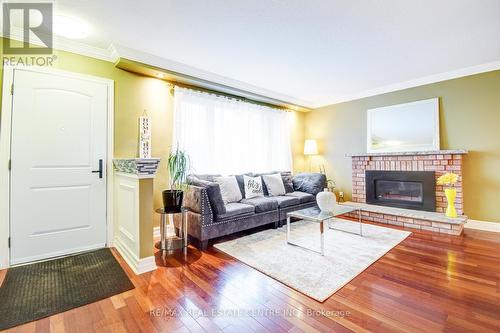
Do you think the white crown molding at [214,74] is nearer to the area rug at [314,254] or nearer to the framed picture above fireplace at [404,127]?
the framed picture above fireplace at [404,127]

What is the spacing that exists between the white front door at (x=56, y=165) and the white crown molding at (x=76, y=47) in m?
0.34

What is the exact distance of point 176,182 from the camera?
3.30 metres

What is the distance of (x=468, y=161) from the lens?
3.69 meters

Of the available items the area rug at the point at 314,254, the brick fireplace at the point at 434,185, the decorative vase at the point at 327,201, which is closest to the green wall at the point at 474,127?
the brick fireplace at the point at 434,185

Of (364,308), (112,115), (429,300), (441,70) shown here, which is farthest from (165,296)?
(441,70)

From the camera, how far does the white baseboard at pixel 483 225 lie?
3477 mm

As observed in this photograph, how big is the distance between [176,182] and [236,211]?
97cm

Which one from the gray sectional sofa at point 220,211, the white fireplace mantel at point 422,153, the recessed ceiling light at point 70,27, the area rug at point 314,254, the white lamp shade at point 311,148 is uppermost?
the recessed ceiling light at point 70,27

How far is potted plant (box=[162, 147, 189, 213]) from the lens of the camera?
284 centimetres

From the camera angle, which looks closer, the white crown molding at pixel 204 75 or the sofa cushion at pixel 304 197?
the white crown molding at pixel 204 75

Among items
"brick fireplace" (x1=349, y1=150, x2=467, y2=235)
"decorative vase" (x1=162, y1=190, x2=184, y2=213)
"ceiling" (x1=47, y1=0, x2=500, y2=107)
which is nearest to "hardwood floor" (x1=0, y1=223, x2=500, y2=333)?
"decorative vase" (x1=162, y1=190, x2=184, y2=213)

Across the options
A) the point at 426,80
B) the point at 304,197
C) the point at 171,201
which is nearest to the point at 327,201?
the point at 304,197

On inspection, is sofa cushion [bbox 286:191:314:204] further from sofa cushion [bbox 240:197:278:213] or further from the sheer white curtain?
the sheer white curtain

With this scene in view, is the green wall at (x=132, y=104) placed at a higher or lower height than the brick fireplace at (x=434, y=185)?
higher
